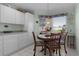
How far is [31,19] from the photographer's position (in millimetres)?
3143

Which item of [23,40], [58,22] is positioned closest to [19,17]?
[23,40]

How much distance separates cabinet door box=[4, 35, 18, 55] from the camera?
3357 millimetres

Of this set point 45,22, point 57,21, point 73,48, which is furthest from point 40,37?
point 73,48

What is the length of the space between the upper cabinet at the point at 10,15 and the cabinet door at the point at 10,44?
57cm

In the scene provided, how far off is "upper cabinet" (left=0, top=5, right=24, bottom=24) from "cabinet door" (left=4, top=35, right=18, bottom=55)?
0.57 meters

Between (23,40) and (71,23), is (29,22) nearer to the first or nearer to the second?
(23,40)

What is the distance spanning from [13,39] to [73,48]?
181cm

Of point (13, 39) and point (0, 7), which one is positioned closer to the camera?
point (0, 7)

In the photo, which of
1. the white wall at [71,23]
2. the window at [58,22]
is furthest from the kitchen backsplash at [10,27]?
the white wall at [71,23]

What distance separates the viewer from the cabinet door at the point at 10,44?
3357 millimetres

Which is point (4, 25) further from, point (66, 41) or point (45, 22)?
point (66, 41)

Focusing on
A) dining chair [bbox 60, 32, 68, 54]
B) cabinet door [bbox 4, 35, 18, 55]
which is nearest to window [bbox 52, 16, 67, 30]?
dining chair [bbox 60, 32, 68, 54]

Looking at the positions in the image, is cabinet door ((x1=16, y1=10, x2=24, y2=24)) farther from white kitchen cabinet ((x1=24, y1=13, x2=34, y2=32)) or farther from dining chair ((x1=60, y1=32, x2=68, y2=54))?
dining chair ((x1=60, y1=32, x2=68, y2=54))

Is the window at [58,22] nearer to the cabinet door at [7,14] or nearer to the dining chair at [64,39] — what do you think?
the dining chair at [64,39]
